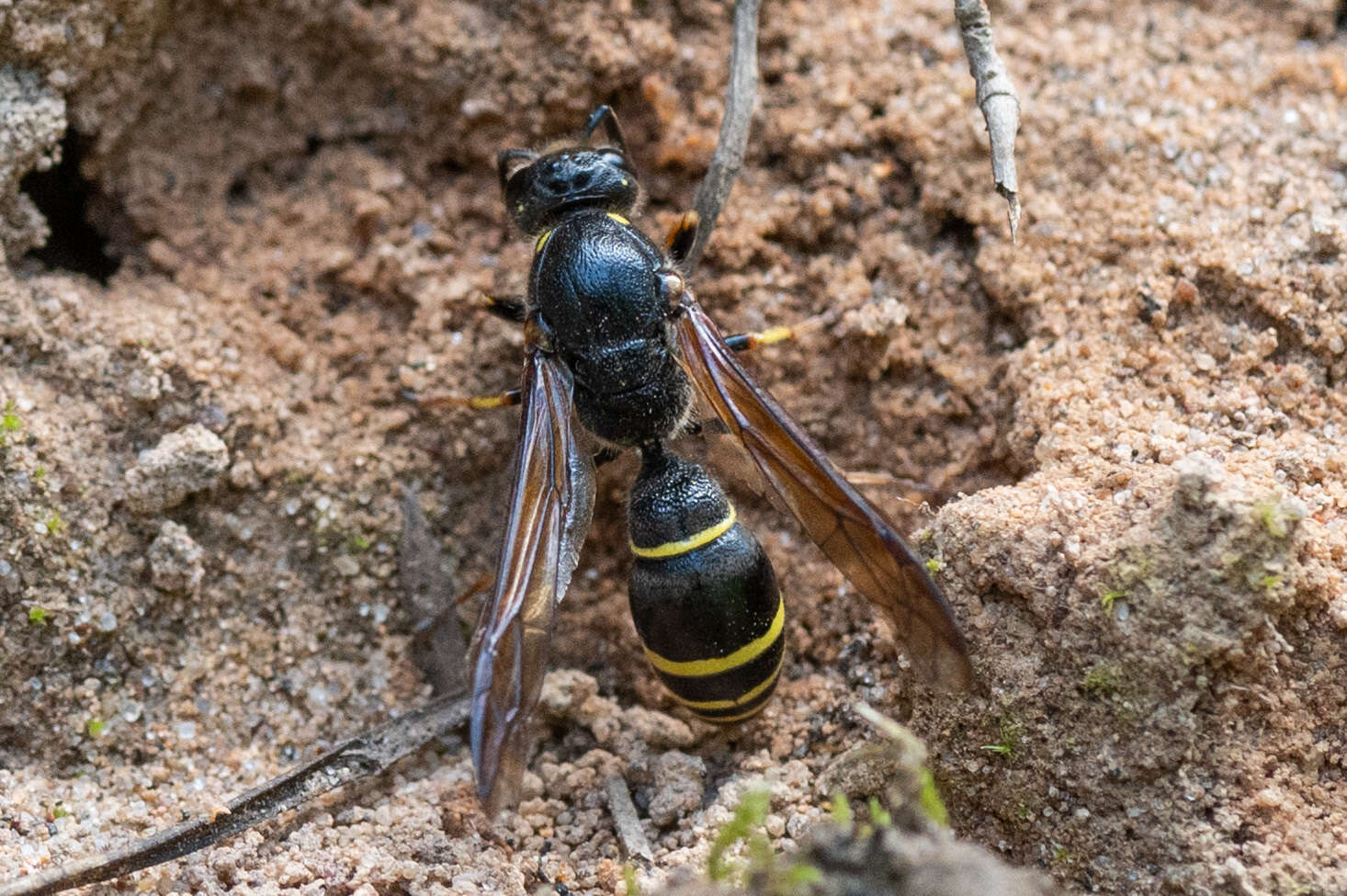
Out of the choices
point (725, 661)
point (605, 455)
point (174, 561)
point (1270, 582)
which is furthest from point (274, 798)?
point (1270, 582)

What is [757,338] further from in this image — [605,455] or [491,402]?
[491,402]

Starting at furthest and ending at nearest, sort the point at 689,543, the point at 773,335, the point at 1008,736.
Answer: the point at 773,335 → the point at 689,543 → the point at 1008,736

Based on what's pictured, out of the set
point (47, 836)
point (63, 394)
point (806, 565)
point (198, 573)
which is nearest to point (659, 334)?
point (806, 565)

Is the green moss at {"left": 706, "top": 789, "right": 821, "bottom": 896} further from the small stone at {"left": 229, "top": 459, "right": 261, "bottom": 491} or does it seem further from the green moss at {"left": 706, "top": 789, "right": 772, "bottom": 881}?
the small stone at {"left": 229, "top": 459, "right": 261, "bottom": 491}

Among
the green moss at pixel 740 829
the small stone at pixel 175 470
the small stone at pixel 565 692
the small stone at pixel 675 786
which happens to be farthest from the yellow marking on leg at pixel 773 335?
the green moss at pixel 740 829

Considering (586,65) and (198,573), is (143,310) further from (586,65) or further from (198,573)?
(586,65)

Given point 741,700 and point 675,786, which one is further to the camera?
point 675,786

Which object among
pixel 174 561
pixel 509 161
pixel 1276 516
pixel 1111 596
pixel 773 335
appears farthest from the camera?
pixel 509 161
